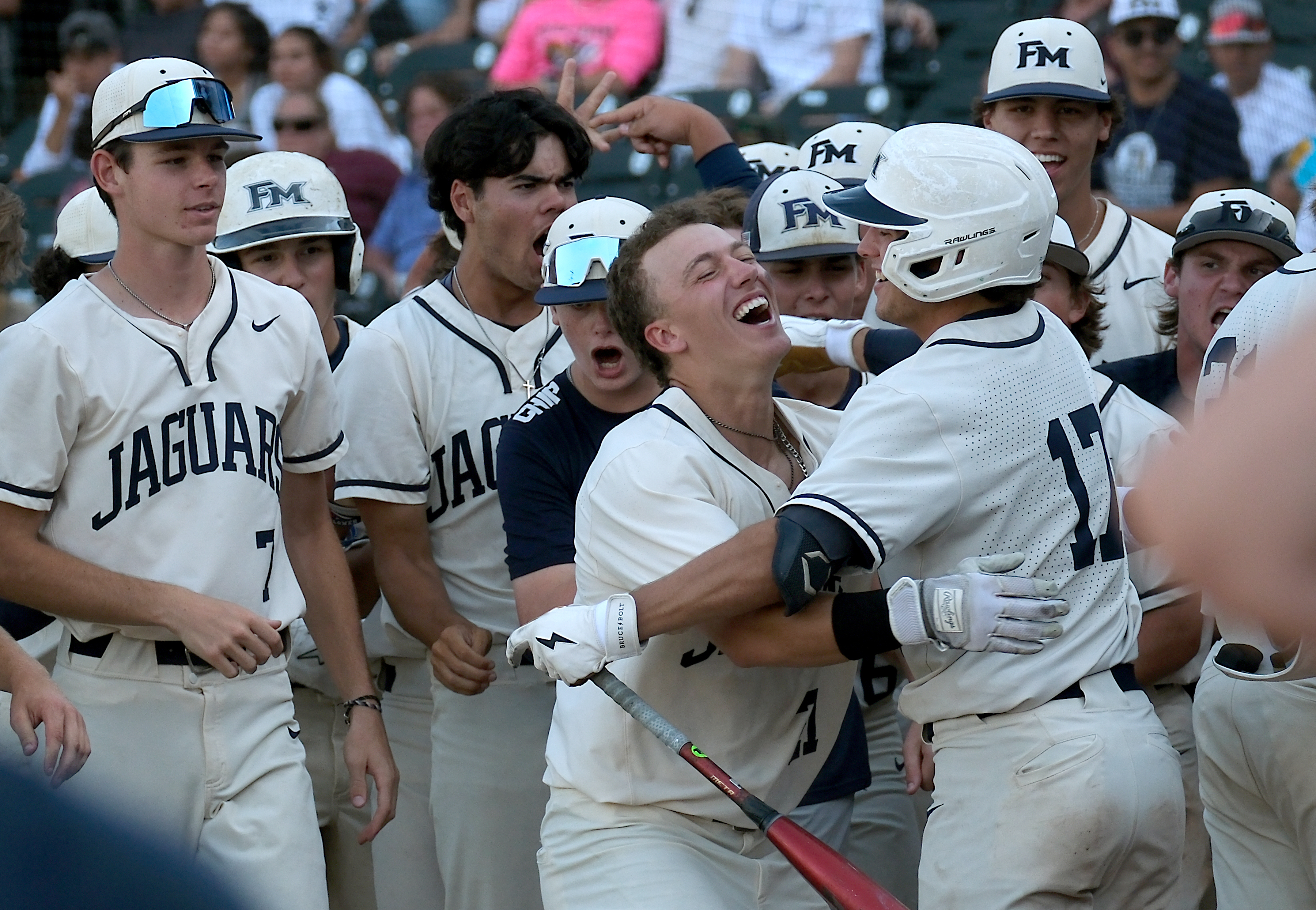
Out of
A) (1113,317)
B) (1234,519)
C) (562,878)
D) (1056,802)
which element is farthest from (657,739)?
(1113,317)

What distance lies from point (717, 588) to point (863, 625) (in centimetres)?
28

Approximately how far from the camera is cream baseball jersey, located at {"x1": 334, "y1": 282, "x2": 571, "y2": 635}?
4301 millimetres

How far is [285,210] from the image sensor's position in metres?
4.84

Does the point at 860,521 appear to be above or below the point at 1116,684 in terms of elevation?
above

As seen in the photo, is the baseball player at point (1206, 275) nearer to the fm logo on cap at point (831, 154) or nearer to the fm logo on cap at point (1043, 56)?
the fm logo on cap at point (1043, 56)

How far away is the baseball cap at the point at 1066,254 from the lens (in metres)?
4.00

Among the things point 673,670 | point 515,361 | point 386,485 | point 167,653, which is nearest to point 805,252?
point 515,361

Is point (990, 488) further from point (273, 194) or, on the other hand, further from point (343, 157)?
point (343, 157)

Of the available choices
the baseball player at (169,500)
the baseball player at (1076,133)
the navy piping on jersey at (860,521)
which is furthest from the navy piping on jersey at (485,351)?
the baseball player at (1076,133)

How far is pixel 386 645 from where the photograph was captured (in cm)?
470

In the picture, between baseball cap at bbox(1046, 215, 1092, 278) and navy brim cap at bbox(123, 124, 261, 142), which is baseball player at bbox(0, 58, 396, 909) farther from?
baseball cap at bbox(1046, 215, 1092, 278)

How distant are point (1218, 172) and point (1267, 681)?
204 inches

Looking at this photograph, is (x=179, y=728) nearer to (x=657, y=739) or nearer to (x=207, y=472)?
(x=207, y=472)

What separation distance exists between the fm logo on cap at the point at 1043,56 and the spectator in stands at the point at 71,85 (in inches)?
275
